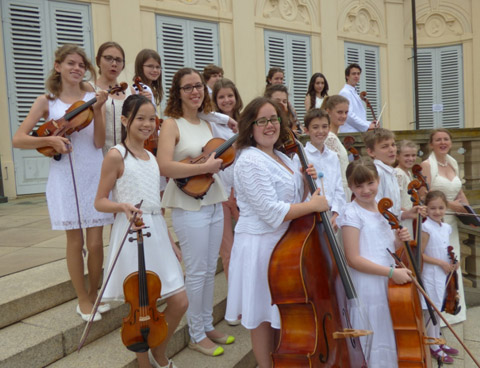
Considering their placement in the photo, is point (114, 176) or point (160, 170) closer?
point (114, 176)

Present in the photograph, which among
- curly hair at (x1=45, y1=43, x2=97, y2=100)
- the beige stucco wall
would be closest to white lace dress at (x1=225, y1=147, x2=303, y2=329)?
curly hair at (x1=45, y1=43, x2=97, y2=100)

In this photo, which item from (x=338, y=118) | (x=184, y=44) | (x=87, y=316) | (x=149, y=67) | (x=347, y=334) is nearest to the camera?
(x=347, y=334)

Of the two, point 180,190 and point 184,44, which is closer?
point 180,190

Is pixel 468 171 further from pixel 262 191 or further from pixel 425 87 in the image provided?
pixel 425 87

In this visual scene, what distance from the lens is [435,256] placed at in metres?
3.72

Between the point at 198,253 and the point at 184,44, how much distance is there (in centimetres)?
699

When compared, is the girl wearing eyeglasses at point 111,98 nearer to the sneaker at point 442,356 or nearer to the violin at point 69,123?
the violin at point 69,123

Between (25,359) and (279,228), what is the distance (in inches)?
60.6

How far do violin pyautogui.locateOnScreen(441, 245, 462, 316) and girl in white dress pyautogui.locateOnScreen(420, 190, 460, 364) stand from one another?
34 mm

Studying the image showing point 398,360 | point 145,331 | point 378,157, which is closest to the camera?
point 145,331

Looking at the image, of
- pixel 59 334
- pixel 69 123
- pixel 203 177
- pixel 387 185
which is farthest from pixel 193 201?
pixel 387 185

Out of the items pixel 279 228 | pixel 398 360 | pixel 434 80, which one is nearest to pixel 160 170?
pixel 279 228

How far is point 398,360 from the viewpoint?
2580 millimetres

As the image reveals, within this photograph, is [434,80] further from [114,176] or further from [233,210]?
[114,176]
